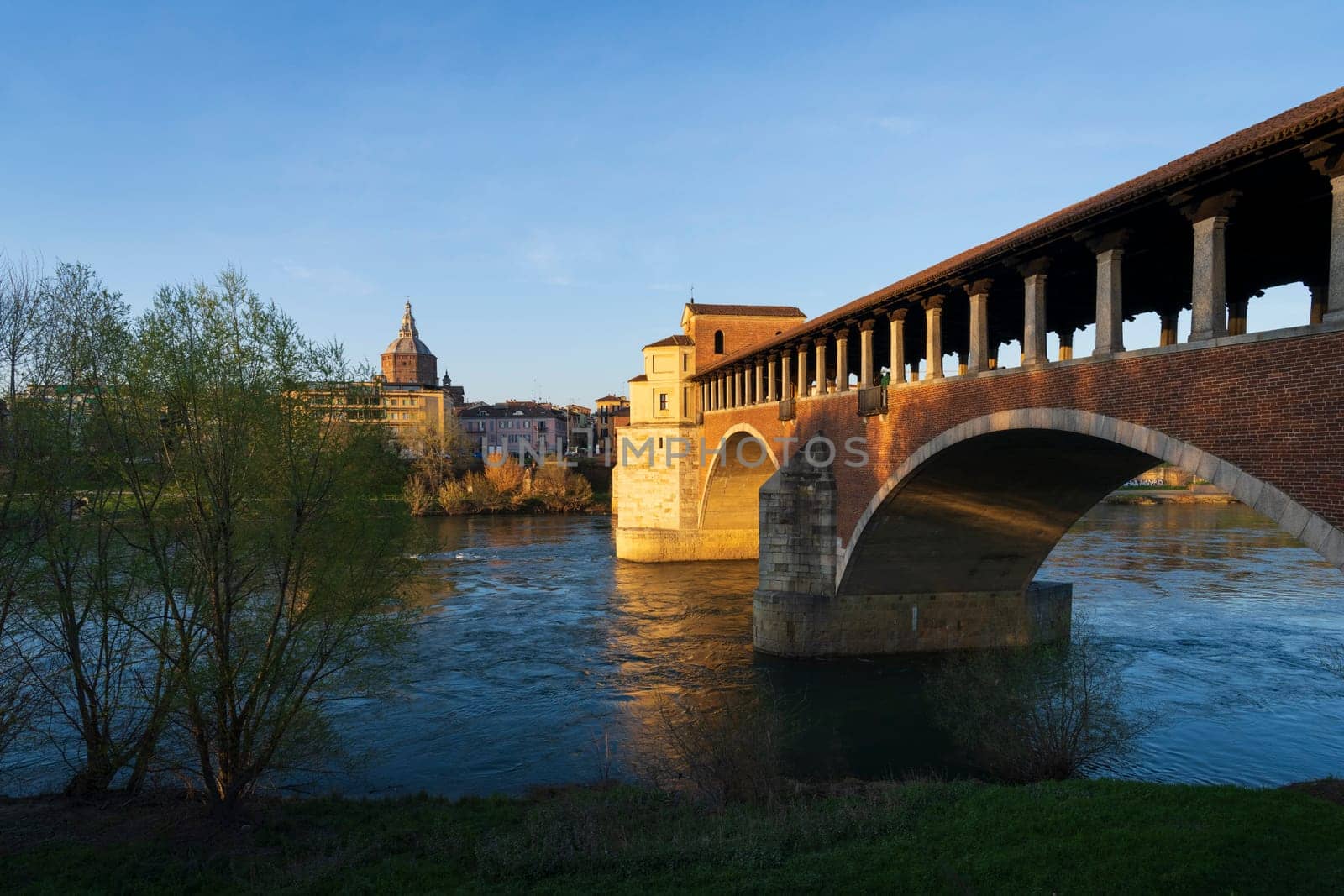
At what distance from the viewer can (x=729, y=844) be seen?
363 inches

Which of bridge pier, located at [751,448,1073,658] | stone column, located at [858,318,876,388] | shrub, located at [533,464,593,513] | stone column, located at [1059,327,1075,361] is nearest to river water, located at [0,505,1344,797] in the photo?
bridge pier, located at [751,448,1073,658]

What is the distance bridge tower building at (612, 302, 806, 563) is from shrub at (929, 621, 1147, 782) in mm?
21625

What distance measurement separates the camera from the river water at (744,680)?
48.4ft

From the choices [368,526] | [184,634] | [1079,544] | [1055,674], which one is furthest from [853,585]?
[1079,544]

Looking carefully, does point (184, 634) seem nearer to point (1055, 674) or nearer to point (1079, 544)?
point (1055, 674)

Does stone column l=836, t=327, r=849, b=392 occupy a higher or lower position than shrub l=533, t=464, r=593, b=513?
higher

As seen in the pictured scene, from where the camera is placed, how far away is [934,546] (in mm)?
20547

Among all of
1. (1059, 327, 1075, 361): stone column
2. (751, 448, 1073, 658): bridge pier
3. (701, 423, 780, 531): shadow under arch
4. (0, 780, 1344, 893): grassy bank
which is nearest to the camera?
(0, 780, 1344, 893): grassy bank

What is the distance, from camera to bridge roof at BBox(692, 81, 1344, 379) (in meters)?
8.45

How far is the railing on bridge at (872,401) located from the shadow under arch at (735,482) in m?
12.0

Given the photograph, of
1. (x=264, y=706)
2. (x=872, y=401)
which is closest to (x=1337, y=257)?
(x=872, y=401)

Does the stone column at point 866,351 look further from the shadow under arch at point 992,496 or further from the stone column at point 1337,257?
the stone column at point 1337,257

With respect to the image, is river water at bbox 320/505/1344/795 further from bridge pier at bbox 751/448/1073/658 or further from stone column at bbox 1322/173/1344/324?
stone column at bbox 1322/173/1344/324

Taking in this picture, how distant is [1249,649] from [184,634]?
25269 mm
